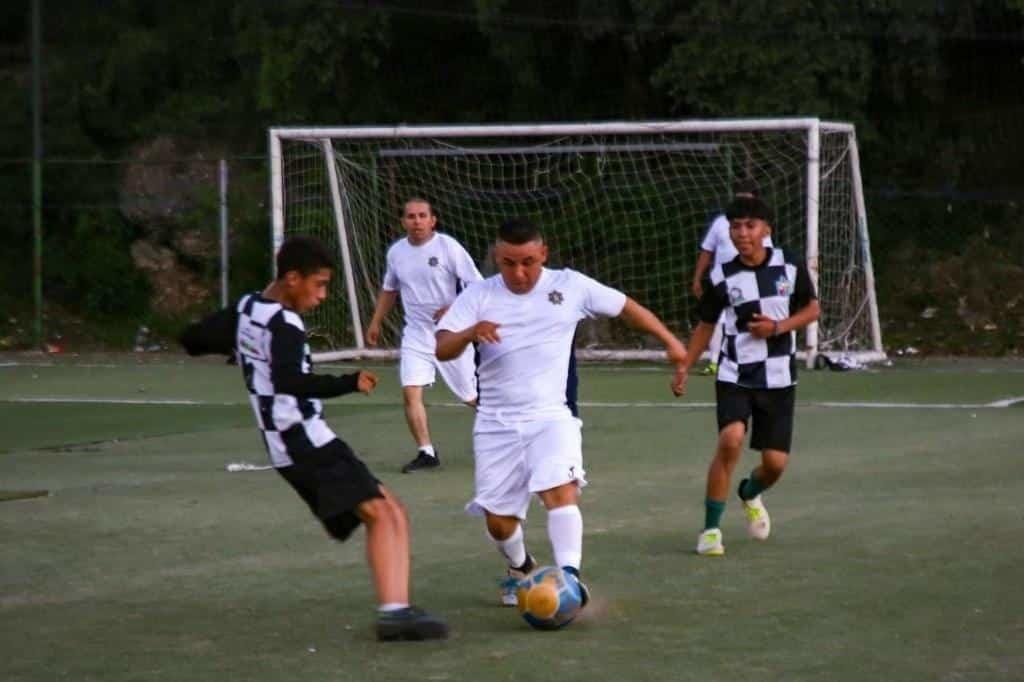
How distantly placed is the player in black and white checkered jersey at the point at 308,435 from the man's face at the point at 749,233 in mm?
2657

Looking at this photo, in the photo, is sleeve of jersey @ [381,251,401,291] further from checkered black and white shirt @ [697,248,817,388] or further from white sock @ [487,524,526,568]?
white sock @ [487,524,526,568]

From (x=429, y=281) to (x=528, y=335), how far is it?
5.58 meters

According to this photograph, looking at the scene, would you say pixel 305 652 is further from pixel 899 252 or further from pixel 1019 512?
pixel 899 252

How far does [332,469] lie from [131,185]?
21.9m

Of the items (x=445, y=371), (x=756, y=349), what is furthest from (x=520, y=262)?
(x=445, y=371)

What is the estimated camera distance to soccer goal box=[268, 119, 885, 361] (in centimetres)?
2266

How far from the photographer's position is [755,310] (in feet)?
31.7

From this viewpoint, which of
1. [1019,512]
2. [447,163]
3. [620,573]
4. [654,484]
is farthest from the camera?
[447,163]

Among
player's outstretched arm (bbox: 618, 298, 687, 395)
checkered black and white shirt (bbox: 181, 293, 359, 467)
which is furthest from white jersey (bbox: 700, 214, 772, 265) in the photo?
checkered black and white shirt (bbox: 181, 293, 359, 467)

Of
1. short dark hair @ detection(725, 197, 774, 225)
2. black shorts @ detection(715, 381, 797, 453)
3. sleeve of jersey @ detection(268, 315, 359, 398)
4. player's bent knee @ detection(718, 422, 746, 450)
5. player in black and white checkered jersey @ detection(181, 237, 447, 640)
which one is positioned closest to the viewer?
sleeve of jersey @ detection(268, 315, 359, 398)

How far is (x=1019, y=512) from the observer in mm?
10484

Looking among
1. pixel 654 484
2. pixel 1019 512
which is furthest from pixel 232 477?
pixel 1019 512

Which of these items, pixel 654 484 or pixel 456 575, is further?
pixel 654 484

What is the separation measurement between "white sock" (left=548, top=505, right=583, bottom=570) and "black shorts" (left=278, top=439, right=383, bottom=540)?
0.80 meters
